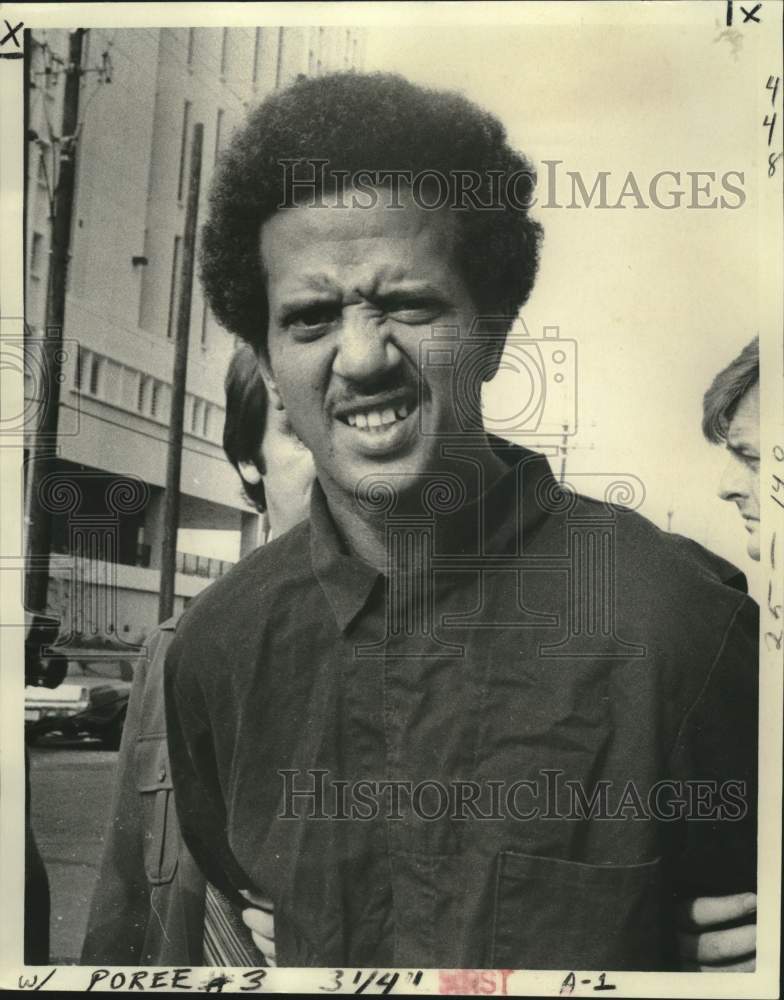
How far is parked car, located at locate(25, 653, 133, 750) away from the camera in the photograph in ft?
9.20

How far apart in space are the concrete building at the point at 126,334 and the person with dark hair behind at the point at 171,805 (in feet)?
0.17

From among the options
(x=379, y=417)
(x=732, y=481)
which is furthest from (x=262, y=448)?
(x=732, y=481)

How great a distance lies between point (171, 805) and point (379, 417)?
105 centimetres

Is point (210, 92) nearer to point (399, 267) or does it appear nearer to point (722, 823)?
point (399, 267)

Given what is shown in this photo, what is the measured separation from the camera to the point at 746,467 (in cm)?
278

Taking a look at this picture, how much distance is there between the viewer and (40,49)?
2816mm

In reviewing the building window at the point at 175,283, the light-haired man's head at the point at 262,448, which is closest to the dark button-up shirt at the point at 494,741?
the light-haired man's head at the point at 262,448

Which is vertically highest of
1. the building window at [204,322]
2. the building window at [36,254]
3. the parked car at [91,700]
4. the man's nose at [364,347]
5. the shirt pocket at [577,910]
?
the building window at [36,254]

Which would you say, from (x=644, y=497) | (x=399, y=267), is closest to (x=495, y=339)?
(x=399, y=267)

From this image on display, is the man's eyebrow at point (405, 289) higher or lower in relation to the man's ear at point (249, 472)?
higher

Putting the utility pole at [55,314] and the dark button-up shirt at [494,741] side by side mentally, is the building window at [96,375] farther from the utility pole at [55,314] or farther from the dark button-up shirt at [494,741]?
the dark button-up shirt at [494,741]

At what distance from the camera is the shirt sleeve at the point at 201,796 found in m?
2.79

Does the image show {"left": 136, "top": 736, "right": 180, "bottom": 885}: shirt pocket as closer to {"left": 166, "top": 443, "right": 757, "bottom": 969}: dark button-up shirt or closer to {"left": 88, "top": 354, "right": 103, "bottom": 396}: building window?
{"left": 166, "top": 443, "right": 757, "bottom": 969}: dark button-up shirt

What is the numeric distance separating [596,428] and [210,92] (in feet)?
3.94
